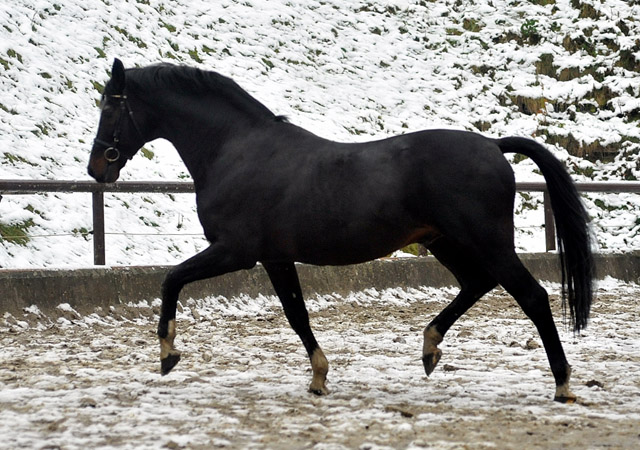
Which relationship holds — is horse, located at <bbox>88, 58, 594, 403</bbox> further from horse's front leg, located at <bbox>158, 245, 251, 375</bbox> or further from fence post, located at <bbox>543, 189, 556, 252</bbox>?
fence post, located at <bbox>543, 189, 556, 252</bbox>

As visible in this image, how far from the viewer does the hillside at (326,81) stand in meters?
11.3

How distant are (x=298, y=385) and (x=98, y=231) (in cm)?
415

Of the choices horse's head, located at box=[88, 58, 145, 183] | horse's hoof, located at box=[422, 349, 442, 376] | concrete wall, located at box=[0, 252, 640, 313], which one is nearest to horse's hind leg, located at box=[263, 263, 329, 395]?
horse's hoof, located at box=[422, 349, 442, 376]

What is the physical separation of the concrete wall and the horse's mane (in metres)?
2.98

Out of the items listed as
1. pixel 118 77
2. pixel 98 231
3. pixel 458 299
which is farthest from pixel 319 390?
pixel 98 231

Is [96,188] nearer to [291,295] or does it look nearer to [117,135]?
[117,135]

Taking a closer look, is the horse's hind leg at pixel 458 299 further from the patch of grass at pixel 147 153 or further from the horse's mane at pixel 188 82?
the patch of grass at pixel 147 153

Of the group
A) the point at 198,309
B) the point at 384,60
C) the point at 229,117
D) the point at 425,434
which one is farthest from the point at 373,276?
the point at 384,60

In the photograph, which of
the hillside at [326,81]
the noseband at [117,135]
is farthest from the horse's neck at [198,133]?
the hillside at [326,81]

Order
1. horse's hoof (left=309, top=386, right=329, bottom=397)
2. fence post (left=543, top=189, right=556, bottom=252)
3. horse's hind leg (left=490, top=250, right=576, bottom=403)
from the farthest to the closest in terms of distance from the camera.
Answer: fence post (left=543, top=189, right=556, bottom=252) → horse's hoof (left=309, top=386, right=329, bottom=397) → horse's hind leg (left=490, top=250, right=576, bottom=403)

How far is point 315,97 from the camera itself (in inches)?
645

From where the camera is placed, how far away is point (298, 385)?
560 centimetres

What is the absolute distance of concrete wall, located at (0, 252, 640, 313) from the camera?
8.29 meters

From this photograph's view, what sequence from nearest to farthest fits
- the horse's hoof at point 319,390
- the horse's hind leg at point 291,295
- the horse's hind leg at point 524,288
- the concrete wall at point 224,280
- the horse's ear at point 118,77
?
1. the horse's hind leg at point 524,288
2. the horse's hoof at point 319,390
3. the horse's hind leg at point 291,295
4. the horse's ear at point 118,77
5. the concrete wall at point 224,280
